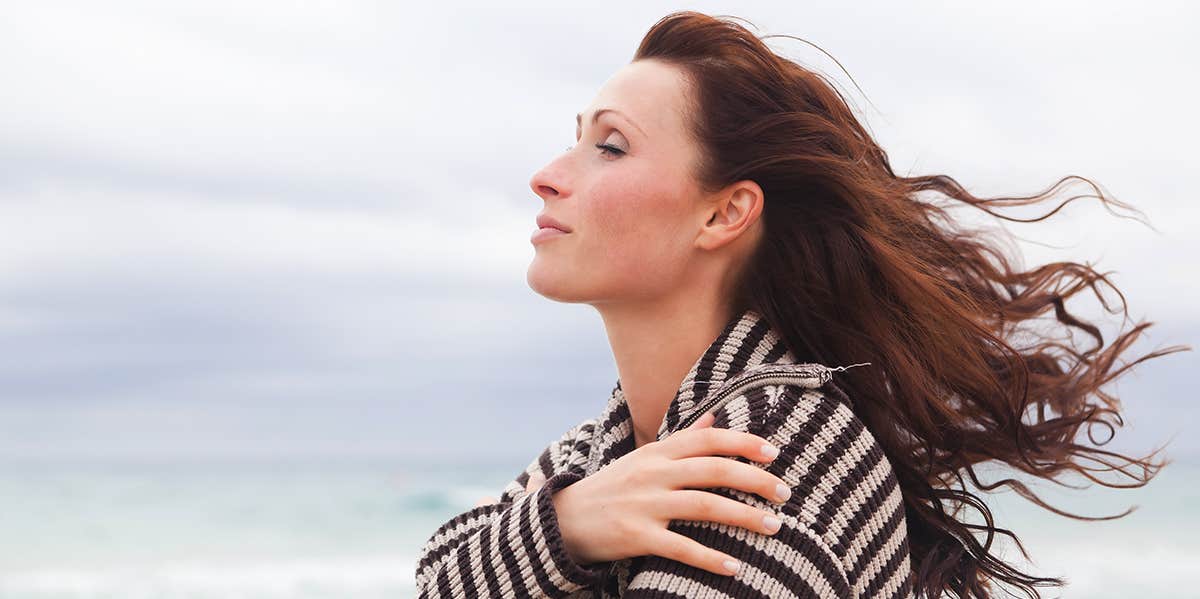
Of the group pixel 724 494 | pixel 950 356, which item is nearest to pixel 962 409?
pixel 950 356

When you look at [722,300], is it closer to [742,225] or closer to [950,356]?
[742,225]

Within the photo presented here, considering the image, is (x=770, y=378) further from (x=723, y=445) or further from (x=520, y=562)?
(x=520, y=562)

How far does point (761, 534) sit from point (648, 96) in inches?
46.9

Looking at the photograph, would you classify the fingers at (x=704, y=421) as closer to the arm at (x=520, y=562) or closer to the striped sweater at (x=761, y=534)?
the striped sweater at (x=761, y=534)

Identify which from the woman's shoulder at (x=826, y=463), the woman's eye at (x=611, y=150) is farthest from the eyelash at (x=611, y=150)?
the woman's shoulder at (x=826, y=463)

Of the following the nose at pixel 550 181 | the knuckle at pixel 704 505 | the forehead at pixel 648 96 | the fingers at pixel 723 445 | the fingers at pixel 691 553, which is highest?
the forehead at pixel 648 96

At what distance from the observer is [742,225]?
120 inches

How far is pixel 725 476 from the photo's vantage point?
2514 millimetres

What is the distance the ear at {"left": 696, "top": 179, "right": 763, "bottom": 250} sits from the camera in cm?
305

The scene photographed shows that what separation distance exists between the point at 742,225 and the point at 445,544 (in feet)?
3.74

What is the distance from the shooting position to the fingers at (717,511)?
97.9 inches

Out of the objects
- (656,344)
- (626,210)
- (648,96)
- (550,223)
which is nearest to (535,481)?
(656,344)

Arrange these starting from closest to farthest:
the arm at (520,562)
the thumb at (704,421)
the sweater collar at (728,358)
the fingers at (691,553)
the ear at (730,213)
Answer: the fingers at (691,553)
the arm at (520,562)
the thumb at (704,421)
the sweater collar at (728,358)
the ear at (730,213)

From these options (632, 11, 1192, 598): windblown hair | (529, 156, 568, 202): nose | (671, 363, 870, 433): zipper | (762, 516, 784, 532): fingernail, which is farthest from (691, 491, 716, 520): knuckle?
(529, 156, 568, 202): nose
